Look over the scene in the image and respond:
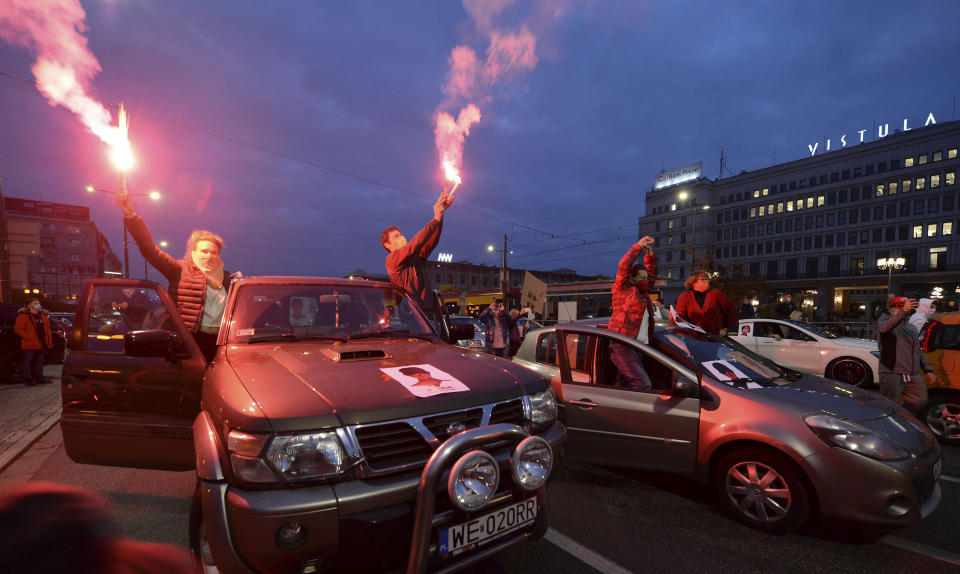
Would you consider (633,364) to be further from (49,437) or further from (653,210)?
(653,210)

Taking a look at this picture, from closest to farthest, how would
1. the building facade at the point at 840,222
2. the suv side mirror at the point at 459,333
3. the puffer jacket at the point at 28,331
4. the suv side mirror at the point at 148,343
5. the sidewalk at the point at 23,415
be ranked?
the suv side mirror at the point at 148,343
the suv side mirror at the point at 459,333
the sidewalk at the point at 23,415
the puffer jacket at the point at 28,331
the building facade at the point at 840,222

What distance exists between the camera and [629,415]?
353cm

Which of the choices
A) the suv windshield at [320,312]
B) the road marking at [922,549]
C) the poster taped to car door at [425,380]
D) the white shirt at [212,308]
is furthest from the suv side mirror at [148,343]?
the road marking at [922,549]

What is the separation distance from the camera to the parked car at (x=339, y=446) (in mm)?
1677

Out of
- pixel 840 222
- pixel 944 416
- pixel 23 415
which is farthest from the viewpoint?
pixel 840 222

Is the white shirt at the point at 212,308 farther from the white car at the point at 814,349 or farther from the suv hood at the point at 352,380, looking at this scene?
the white car at the point at 814,349

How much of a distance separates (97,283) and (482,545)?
379 cm

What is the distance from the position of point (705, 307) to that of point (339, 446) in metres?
5.59

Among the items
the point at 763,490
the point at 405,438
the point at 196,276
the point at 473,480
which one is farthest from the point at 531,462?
the point at 196,276

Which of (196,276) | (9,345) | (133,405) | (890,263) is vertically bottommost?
(9,345)

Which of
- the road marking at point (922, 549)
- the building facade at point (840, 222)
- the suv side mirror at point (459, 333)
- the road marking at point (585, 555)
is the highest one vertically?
the building facade at point (840, 222)

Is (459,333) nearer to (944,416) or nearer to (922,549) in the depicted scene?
(922,549)

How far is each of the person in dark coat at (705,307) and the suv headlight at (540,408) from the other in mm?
4099

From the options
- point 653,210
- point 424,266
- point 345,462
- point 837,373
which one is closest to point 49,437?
point 424,266
